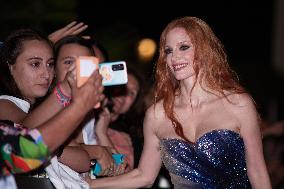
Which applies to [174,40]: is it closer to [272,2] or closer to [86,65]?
[86,65]

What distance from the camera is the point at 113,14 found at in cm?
2059

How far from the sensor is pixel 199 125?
135 inches

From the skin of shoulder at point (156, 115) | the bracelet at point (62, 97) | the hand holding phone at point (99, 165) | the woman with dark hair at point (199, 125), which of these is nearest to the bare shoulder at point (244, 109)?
the woman with dark hair at point (199, 125)

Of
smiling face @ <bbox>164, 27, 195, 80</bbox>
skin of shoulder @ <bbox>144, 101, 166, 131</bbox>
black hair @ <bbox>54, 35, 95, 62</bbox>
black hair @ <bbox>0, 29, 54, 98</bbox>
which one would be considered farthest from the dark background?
black hair @ <bbox>0, 29, 54, 98</bbox>

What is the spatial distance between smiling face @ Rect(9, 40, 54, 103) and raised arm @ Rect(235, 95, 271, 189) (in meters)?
1.27

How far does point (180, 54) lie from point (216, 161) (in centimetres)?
74

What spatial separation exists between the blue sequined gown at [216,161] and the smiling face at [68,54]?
1.01 metres

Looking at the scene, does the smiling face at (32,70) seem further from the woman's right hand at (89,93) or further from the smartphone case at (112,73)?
the woman's right hand at (89,93)

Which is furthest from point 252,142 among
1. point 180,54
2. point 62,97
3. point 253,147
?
point 62,97

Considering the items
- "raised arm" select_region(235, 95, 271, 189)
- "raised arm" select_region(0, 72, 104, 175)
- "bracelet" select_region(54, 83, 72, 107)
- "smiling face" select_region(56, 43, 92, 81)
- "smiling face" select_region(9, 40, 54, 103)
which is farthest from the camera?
"smiling face" select_region(56, 43, 92, 81)

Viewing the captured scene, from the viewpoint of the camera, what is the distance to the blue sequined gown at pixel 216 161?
3.33 m

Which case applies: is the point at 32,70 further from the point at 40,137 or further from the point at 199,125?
the point at 199,125

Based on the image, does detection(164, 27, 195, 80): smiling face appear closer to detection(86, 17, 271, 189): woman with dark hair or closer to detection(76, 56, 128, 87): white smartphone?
detection(86, 17, 271, 189): woman with dark hair

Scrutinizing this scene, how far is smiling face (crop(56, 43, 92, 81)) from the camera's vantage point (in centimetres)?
373
